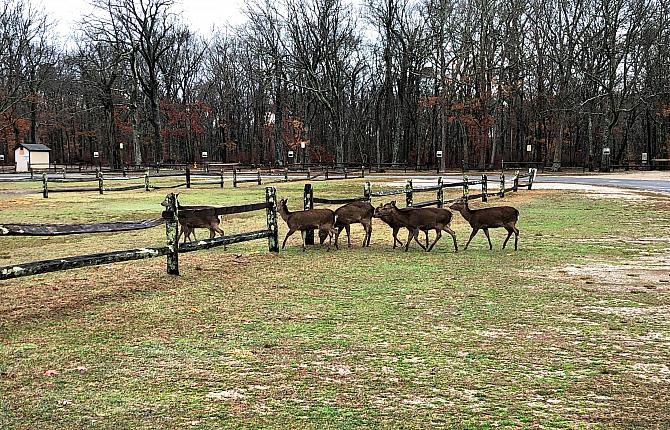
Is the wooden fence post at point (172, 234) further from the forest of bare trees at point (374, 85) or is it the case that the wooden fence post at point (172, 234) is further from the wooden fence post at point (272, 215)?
the forest of bare trees at point (374, 85)

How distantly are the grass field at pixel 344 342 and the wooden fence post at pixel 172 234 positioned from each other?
30 cm

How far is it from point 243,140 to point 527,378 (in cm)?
8679

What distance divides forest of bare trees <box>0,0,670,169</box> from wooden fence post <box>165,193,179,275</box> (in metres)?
49.0

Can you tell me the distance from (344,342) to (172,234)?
4.16 meters

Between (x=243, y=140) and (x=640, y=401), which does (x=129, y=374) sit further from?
(x=243, y=140)

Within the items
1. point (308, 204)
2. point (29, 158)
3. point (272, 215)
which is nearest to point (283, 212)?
point (272, 215)

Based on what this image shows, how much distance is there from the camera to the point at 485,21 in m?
56.6

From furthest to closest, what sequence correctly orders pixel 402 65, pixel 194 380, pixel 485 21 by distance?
pixel 402 65
pixel 485 21
pixel 194 380

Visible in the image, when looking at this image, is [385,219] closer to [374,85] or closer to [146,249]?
[146,249]

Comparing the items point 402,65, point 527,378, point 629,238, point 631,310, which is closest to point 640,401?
point 527,378

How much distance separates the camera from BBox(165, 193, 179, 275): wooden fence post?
9875mm

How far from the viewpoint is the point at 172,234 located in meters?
9.88

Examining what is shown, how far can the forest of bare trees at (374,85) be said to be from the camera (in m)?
58.4

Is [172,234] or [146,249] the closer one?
[146,249]
